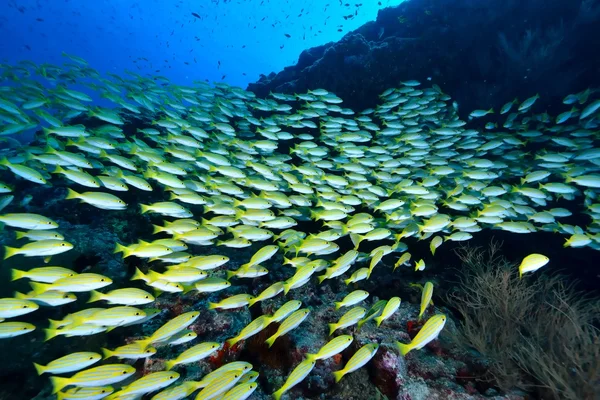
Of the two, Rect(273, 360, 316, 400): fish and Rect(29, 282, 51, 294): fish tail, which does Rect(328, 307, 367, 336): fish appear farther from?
Rect(29, 282, 51, 294): fish tail

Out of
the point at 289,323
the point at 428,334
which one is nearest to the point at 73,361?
the point at 289,323

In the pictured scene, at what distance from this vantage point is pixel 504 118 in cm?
1208

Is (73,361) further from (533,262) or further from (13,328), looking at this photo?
(533,262)

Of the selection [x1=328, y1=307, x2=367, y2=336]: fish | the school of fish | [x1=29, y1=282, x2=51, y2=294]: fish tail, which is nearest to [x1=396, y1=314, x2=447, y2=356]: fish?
the school of fish

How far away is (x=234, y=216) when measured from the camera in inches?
220

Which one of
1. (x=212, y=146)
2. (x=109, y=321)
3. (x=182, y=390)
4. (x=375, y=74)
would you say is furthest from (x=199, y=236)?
(x=375, y=74)

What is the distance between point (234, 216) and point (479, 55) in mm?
13592

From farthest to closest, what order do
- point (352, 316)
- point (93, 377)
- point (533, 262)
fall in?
point (533, 262), point (352, 316), point (93, 377)

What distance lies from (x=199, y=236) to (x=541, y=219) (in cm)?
705

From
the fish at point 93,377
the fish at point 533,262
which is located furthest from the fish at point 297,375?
the fish at point 533,262

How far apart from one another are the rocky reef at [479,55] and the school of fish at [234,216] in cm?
328

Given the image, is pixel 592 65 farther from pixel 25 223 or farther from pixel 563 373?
pixel 25 223

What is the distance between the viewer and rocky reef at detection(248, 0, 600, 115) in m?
11.6

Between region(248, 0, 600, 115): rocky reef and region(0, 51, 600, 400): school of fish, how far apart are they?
3.28 meters
